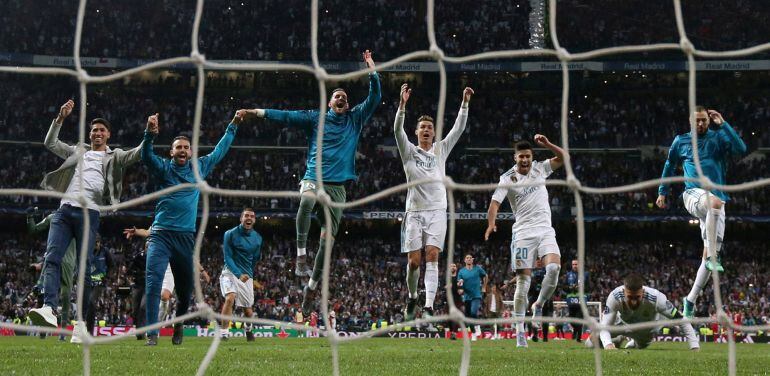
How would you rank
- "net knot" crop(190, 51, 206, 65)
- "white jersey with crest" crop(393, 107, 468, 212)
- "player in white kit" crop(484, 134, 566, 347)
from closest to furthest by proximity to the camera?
"net knot" crop(190, 51, 206, 65) → "white jersey with crest" crop(393, 107, 468, 212) → "player in white kit" crop(484, 134, 566, 347)

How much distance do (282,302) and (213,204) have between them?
21.2 feet

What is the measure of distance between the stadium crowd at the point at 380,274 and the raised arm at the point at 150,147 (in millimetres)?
19313

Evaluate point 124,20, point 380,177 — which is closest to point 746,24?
point 380,177

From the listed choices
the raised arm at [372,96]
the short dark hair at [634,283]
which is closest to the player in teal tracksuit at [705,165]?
the short dark hair at [634,283]

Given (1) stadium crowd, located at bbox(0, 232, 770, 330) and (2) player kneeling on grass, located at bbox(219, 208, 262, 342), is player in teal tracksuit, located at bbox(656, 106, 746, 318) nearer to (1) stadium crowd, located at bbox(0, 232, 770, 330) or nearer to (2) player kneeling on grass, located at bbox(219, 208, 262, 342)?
(2) player kneeling on grass, located at bbox(219, 208, 262, 342)

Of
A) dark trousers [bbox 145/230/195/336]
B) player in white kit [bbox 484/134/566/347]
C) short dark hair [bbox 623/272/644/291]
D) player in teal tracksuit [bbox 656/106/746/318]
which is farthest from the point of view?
player in white kit [bbox 484/134/566/347]

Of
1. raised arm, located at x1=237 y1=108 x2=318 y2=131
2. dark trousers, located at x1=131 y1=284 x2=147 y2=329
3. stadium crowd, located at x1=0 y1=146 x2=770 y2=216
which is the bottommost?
dark trousers, located at x1=131 y1=284 x2=147 y2=329

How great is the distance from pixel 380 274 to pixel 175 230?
82.2ft

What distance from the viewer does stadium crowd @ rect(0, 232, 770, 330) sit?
29.2m

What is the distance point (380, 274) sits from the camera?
109 ft

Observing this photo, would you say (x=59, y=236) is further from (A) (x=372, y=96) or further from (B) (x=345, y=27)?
(B) (x=345, y=27)

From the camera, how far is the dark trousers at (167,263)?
27.2 feet

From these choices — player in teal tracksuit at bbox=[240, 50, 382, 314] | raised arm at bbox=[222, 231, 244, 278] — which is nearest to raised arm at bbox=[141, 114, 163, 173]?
player in teal tracksuit at bbox=[240, 50, 382, 314]

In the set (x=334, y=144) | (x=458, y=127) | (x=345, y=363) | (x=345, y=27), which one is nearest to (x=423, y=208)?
(x=458, y=127)
